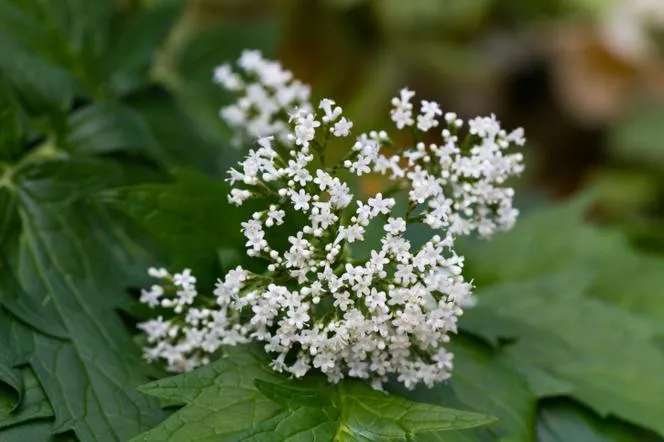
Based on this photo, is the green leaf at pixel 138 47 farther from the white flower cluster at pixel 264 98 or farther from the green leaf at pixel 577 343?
the green leaf at pixel 577 343

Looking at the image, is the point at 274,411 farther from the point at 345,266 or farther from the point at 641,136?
the point at 641,136

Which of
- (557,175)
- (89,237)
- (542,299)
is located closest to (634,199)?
(557,175)

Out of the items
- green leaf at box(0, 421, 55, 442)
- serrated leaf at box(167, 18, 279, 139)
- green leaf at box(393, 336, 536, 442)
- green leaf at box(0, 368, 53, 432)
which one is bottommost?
green leaf at box(0, 421, 55, 442)

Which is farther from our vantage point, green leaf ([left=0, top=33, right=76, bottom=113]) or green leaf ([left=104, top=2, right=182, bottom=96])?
green leaf ([left=104, top=2, right=182, bottom=96])

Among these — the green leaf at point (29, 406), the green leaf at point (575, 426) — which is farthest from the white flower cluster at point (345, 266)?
the green leaf at point (575, 426)

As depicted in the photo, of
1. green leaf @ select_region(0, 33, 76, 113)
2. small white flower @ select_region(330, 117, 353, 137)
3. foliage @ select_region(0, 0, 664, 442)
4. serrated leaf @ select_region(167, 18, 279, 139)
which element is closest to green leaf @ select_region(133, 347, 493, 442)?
foliage @ select_region(0, 0, 664, 442)

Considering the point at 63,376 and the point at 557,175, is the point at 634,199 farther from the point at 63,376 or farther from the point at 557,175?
the point at 63,376

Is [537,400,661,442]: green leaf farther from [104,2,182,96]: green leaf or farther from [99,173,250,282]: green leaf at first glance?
[104,2,182,96]: green leaf

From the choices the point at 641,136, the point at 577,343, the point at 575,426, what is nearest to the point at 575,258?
the point at 577,343
